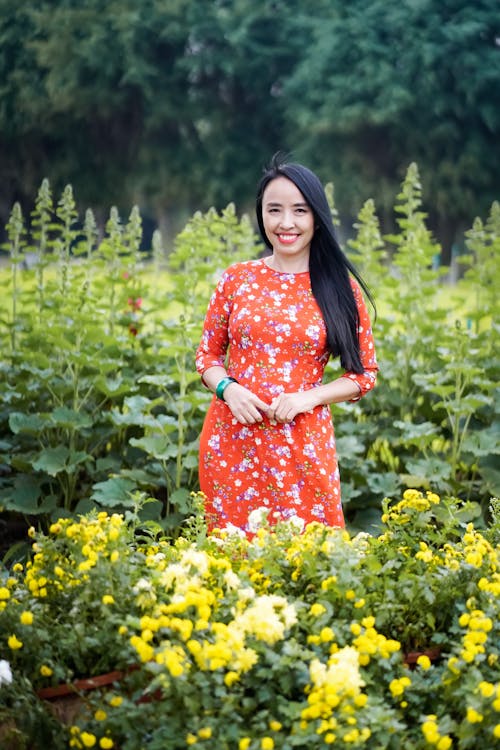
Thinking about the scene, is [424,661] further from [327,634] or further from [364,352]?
[364,352]

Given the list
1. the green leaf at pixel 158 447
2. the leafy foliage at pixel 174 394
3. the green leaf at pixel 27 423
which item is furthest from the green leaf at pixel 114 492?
the green leaf at pixel 27 423

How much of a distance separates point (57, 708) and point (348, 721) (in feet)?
1.58

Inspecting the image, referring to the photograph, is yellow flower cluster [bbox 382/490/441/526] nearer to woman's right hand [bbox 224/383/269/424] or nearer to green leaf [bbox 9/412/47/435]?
woman's right hand [bbox 224/383/269/424]

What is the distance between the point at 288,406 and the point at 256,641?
2.59 feet

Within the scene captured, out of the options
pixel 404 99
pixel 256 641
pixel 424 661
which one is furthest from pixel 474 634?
pixel 404 99

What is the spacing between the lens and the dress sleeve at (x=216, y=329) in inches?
94.7

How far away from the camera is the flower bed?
1444mm

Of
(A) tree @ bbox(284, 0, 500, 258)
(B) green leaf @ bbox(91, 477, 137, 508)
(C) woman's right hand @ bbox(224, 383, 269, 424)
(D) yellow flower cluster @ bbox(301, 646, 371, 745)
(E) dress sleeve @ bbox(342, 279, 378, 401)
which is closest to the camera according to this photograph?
(D) yellow flower cluster @ bbox(301, 646, 371, 745)

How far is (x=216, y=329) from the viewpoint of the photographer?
7.97 feet

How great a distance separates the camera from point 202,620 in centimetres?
151

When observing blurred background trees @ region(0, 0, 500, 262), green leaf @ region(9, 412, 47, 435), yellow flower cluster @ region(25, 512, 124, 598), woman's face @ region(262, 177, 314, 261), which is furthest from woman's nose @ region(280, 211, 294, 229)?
blurred background trees @ region(0, 0, 500, 262)

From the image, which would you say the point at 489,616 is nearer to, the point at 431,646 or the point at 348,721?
the point at 431,646

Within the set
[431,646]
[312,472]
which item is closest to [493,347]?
[312,472]

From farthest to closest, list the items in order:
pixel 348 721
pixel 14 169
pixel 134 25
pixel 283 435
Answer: pixel 134 25 < pixel 14 169 < pixel 283 435 < pixel 348 721
